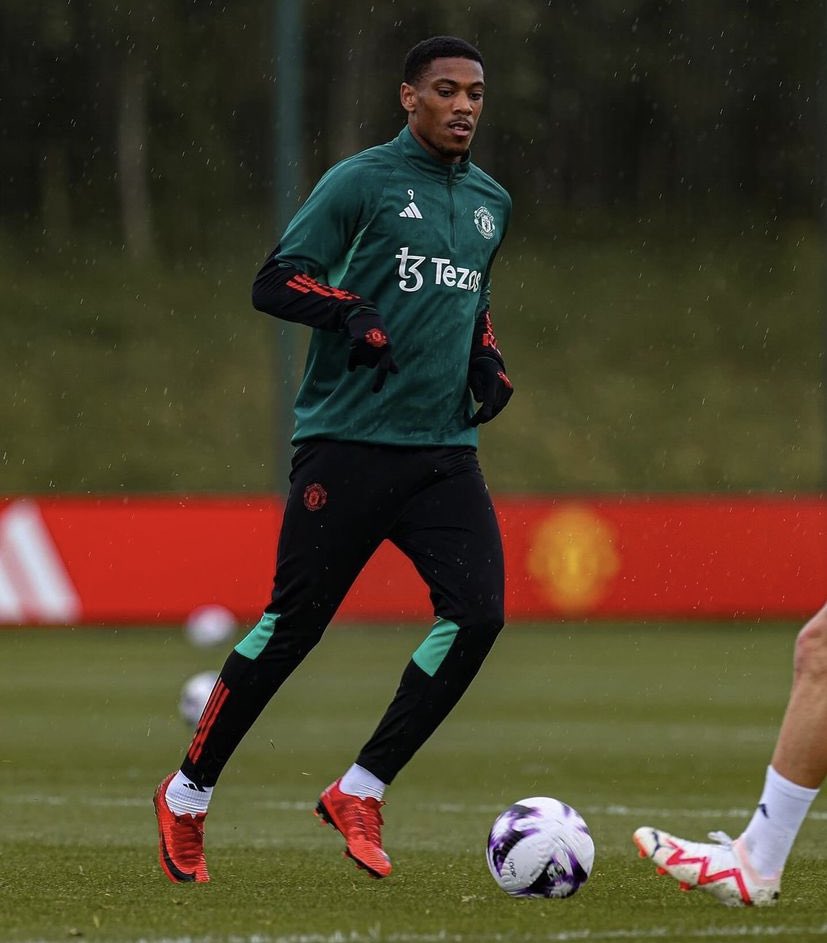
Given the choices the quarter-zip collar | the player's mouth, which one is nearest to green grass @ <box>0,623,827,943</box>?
the quarter-zip collar

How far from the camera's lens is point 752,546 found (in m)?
20.0

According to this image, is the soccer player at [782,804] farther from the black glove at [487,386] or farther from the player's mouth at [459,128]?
the player's mouth at [459,128]

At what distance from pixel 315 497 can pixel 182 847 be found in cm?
115

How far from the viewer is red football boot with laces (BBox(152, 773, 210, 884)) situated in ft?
21.0

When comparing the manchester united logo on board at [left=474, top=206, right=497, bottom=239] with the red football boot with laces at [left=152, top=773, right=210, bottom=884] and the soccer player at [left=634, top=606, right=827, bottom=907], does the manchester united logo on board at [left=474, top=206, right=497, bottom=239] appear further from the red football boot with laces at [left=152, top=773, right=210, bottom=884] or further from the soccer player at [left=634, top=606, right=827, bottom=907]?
the red football boot with laces at [left=152, top=773, right=210, bottom=884]

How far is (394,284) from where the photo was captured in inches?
256

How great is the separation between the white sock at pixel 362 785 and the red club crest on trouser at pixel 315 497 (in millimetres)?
842

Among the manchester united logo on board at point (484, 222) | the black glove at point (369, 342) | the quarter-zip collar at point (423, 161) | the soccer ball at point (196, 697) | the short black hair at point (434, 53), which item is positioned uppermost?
the short black hair at point (434, 53)

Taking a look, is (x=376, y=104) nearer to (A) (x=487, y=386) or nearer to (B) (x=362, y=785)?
(A) (x=487, y=386)

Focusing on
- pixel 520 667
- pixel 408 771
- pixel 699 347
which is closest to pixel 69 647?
pixel 520 667

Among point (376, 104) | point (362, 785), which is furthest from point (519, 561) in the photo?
point (376, 104)

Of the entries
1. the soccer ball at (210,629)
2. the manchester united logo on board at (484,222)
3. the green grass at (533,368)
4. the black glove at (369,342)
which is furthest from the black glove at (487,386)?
the green grass at (533,368)

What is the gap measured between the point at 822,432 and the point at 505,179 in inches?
654

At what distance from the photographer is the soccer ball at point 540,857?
19.8ft
